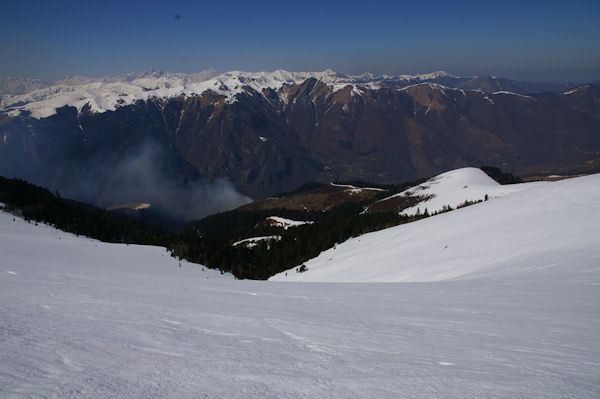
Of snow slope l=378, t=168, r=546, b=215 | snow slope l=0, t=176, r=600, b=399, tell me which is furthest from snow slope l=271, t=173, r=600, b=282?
snow slope l=378, t=168, r=546, b=215

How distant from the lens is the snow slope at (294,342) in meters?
4.20

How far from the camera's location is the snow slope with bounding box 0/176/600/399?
165 inches

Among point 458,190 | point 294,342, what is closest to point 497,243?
point 294,342

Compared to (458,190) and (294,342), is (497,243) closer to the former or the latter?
(294,342)

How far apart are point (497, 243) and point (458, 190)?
4792 inches

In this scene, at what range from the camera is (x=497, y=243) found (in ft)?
80.0

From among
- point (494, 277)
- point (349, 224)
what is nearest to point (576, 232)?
point (494, 277)

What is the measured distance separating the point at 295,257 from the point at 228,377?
235 ft

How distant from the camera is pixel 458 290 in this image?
43.3ft

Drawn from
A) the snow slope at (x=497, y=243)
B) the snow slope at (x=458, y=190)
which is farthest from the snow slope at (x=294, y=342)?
the snow slope at (x=458, y=190)

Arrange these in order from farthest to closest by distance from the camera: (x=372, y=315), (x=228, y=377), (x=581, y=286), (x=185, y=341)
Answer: (x=581, y=286) → (x=372, y=315) → (x=185, y=341) → (x=228, y=377)

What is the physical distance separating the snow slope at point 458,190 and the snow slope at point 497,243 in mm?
71700

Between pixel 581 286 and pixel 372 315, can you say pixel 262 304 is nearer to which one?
pixel 372 315

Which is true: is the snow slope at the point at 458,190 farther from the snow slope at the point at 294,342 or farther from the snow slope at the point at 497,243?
the snow slope at the point at 294,342
